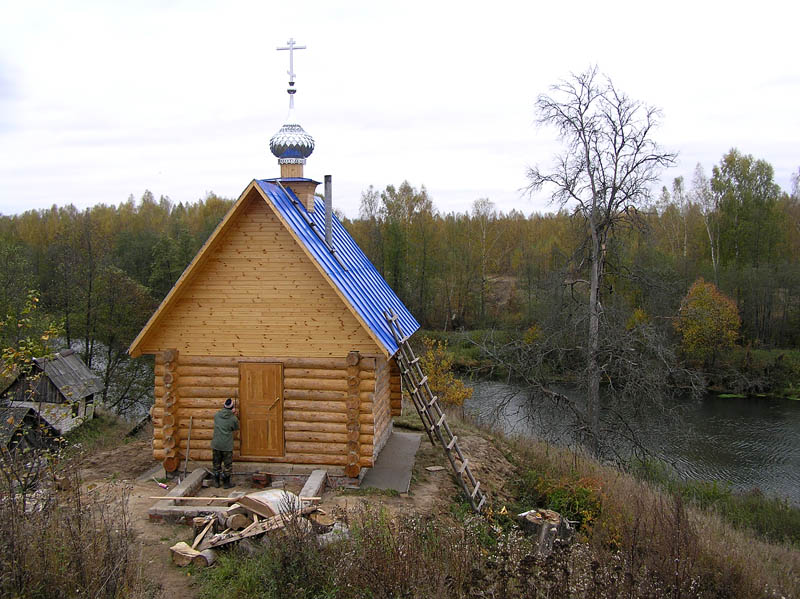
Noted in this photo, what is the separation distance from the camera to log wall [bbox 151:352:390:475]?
10.4 meters

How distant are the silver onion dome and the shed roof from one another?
53 cm

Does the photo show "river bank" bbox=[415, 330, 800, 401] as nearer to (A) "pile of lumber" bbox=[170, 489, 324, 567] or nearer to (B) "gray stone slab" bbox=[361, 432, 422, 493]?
(B) "gray stone slab" bbox=[361, 432, 422, 493]

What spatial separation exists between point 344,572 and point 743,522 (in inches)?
428

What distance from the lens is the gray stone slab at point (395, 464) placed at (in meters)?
10.5

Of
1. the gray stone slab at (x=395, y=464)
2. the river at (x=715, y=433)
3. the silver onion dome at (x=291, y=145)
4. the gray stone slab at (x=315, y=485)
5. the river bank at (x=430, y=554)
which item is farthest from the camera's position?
the river at (x=715, y=433)

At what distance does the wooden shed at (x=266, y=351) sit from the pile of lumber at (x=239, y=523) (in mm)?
1910

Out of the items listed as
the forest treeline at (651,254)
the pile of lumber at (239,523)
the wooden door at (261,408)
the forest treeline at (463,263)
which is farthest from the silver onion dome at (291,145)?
the forest treeline at (651,254)

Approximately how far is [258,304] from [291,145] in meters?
3.83

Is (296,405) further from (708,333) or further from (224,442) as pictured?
(708,333)

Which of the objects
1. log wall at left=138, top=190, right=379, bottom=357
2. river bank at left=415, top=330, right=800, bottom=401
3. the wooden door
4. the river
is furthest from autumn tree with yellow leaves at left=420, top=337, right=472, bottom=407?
log wall at left=138, top=190, right=379, bottom=357

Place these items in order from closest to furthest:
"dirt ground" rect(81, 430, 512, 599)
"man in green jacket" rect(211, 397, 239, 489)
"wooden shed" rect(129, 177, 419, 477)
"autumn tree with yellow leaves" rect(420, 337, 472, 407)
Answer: "dirt ground" rect(81, 430, 512, 599)
"man in green jacket" rect(211, 397, 239, 489)
"wooden shed" rect(129, 177, 419, 477)
"autumn tree with yellow leaves" rect(420, 337, 472, 407)

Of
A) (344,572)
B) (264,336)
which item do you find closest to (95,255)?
(264,336)

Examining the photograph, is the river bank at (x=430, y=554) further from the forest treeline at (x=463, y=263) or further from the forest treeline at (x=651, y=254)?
the forest treeline at (x=651, y=254)

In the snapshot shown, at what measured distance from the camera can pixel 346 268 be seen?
11.4m
